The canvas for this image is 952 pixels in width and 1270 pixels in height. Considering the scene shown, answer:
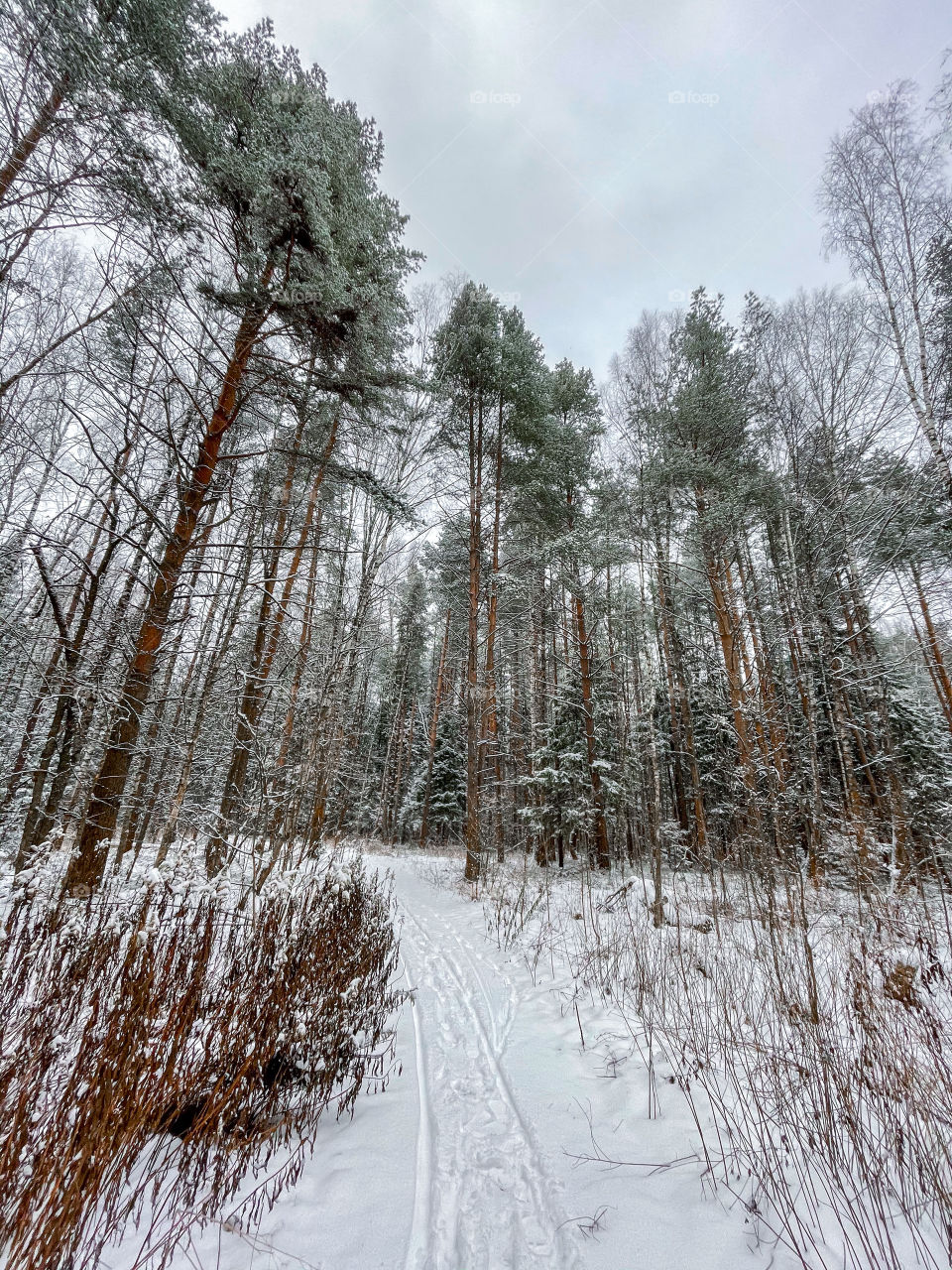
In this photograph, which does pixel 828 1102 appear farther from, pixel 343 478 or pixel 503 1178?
pixel 343 478

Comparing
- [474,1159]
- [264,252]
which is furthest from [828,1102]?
[264,252]

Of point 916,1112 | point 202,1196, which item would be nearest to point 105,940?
point 202,1196

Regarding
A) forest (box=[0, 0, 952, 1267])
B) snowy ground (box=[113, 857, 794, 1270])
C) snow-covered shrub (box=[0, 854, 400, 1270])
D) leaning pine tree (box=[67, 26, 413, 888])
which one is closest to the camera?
snow-covered shrub (box=[0, 854, 400, 1270])

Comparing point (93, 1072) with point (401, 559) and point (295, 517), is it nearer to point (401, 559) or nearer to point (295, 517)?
point (401, 559)

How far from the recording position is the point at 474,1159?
204 centimetres

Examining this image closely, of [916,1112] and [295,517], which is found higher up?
[295,517]

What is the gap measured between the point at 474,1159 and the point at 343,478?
6.28 metres

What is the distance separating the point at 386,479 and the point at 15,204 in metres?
4.49

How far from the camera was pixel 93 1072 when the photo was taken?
1.63 metres

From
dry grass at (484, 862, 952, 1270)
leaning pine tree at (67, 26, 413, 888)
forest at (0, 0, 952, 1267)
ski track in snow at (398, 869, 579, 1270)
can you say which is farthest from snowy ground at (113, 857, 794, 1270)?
leaning pine tree at (67, 26, 413, 888)

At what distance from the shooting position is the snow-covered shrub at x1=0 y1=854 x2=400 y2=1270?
4.21ft

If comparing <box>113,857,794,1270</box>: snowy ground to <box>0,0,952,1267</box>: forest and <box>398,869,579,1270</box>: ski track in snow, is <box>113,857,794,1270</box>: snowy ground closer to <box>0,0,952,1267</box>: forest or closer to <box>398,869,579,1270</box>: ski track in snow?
<box>398,869,579,1270</box>: ski track in snow

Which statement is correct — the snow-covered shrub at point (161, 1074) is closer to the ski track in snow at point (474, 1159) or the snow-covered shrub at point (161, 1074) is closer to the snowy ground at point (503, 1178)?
the snowy ground at point (503, 1178)

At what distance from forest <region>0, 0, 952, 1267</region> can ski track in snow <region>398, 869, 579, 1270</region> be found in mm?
579
